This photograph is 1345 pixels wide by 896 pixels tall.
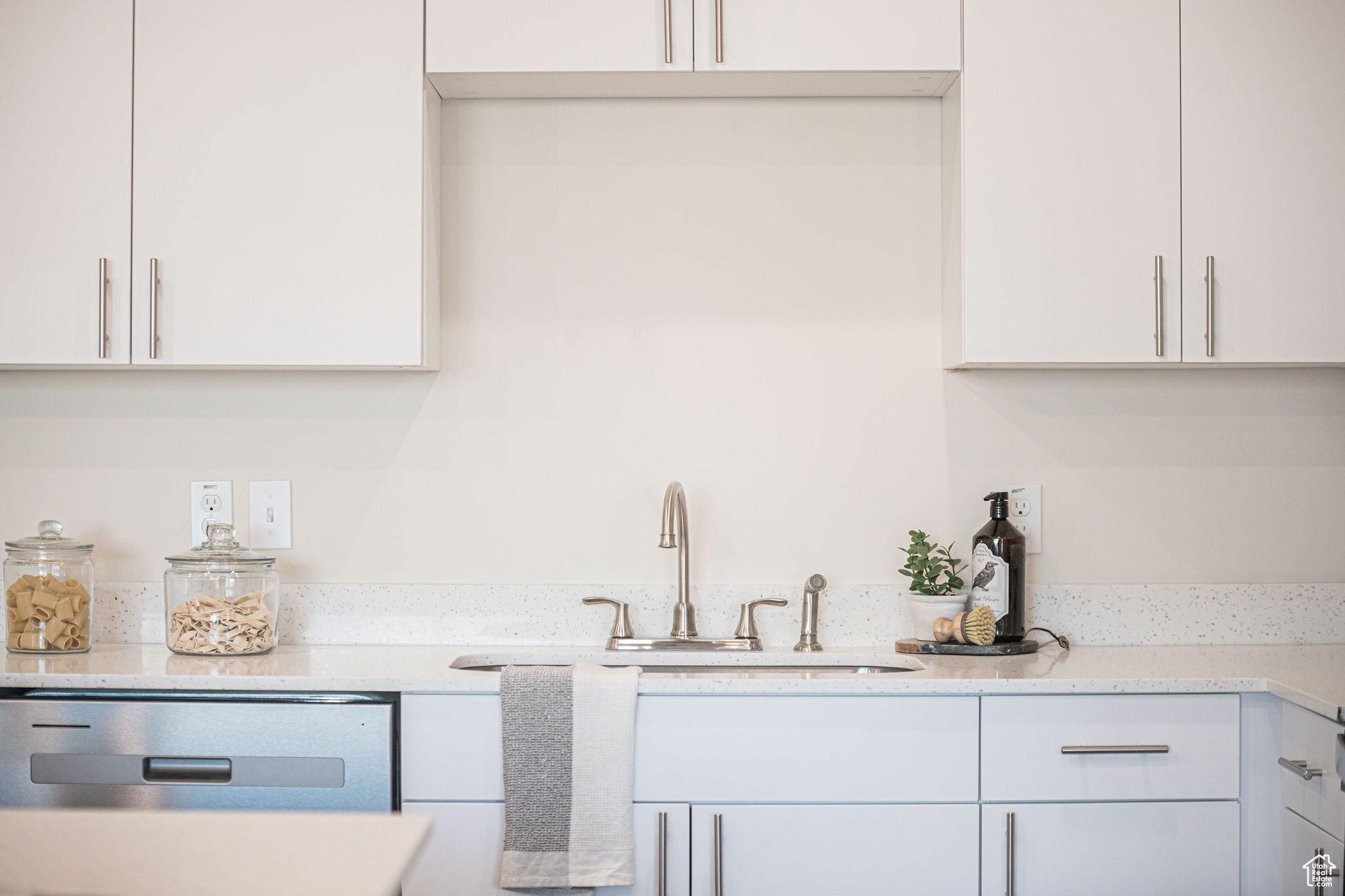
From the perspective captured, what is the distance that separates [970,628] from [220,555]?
1.50m

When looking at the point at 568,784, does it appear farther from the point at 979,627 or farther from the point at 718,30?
the point at 718,30

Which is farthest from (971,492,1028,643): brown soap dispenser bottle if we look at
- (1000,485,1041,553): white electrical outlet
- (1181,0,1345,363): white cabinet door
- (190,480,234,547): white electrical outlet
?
(190,480,234,547): white electrical outlet

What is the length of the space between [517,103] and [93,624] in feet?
4.83

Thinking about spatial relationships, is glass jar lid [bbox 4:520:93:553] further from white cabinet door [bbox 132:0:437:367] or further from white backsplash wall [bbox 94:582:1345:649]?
white cabinet door [bbox 132:0:437:367]

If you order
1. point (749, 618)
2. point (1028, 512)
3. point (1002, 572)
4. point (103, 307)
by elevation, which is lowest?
point (749, 618)

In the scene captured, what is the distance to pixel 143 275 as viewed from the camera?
1949mm

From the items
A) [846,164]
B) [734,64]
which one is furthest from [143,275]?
[846,164]

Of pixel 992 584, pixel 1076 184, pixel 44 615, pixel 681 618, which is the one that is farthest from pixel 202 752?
pixel 1076 184

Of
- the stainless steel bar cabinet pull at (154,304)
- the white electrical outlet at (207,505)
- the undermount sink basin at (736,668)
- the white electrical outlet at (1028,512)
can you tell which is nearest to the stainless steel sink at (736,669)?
the undermount sink basin at (736,668)

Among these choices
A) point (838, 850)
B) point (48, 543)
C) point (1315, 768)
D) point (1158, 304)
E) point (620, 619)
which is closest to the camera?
point (1315, 768)

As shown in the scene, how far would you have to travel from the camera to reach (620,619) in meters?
2.13

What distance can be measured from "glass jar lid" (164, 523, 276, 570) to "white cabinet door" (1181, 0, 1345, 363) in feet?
6.25

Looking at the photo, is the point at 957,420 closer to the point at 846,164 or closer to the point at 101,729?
the point at 846,164

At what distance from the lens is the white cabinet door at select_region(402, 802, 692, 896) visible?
1.69 meters
